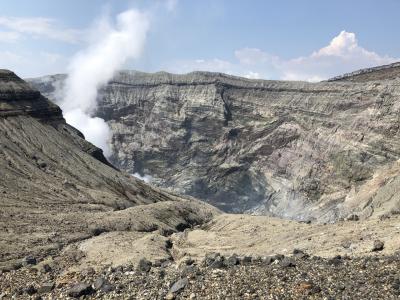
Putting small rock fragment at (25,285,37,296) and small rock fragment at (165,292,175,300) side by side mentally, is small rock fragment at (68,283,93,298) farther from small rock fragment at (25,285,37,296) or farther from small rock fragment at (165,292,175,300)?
small rock fragment at (165,292,175,300)

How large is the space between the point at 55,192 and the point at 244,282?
4992 cm

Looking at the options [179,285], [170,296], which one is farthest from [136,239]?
[170,296]

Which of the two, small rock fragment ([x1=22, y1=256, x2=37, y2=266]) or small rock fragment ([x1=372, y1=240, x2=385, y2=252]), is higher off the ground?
small rock fragment ([x1=372, y1=240, x2=385, y2=252])

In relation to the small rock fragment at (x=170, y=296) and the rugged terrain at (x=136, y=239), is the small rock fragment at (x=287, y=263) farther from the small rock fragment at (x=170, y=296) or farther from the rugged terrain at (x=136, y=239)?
the small rock fragment at (x=170, y=296)

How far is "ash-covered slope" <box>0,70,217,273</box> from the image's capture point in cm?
4919

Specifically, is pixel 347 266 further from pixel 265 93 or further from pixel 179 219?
pixel 265 93

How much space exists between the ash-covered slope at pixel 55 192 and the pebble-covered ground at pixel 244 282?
13084mm

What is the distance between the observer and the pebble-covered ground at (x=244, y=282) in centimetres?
2008

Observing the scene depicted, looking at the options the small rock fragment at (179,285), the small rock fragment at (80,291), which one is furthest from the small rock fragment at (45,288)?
the small rock fragment at (179,285)

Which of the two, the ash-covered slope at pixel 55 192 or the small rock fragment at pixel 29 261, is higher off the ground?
the ash-covered slope at pixel 55 192

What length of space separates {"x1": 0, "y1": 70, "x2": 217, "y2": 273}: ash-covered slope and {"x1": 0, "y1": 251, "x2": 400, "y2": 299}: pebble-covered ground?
42.9ft

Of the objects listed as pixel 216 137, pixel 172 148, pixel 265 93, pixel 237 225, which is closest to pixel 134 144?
pixel 172 148

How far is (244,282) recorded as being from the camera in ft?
71.7

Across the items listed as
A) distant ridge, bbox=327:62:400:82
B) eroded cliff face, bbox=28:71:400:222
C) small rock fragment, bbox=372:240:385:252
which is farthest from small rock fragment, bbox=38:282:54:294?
distant ridge, bbox=327:62:400:82
